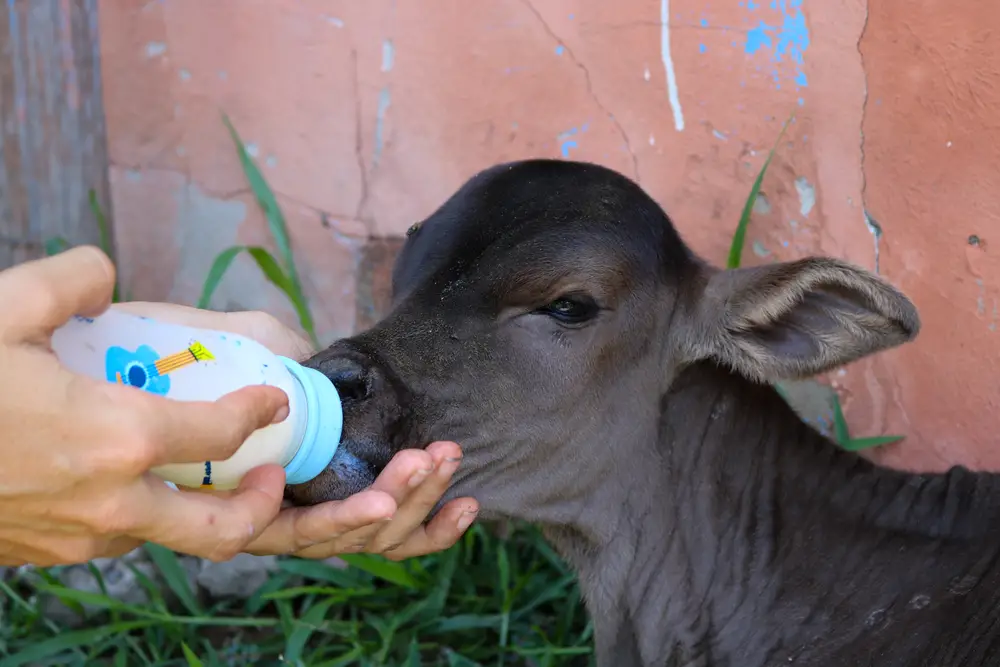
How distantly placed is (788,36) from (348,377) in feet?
5.73

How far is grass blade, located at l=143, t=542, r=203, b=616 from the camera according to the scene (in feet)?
10.1

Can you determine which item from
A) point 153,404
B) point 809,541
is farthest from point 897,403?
point 153,404

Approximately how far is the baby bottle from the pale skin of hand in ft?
0.15

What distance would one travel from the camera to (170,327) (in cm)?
165

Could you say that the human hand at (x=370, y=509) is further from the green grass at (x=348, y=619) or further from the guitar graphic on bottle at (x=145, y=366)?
the green grass at (x=348, y=619)

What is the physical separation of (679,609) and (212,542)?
128 centimetres

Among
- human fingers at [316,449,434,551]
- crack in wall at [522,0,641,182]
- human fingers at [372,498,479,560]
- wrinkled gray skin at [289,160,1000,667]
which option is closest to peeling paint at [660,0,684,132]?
crack in wall at [522,0,641,182]

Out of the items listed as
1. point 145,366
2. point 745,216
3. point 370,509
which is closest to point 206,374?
point 145,366

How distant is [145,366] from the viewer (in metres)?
1.55

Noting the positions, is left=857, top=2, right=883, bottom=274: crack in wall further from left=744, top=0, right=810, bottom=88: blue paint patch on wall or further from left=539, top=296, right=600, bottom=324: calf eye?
left=539, top=296, right=600, bottom=324: calf eye

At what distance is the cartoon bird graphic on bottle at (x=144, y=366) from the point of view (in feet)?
4.97

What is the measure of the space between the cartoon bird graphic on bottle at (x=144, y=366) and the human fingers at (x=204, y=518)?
154mm

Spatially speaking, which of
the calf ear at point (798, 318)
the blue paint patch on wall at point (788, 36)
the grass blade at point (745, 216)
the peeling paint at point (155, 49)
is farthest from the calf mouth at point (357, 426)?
the peeling paint at point (155, 49)

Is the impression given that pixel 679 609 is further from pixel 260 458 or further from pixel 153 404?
pixel 153 404
